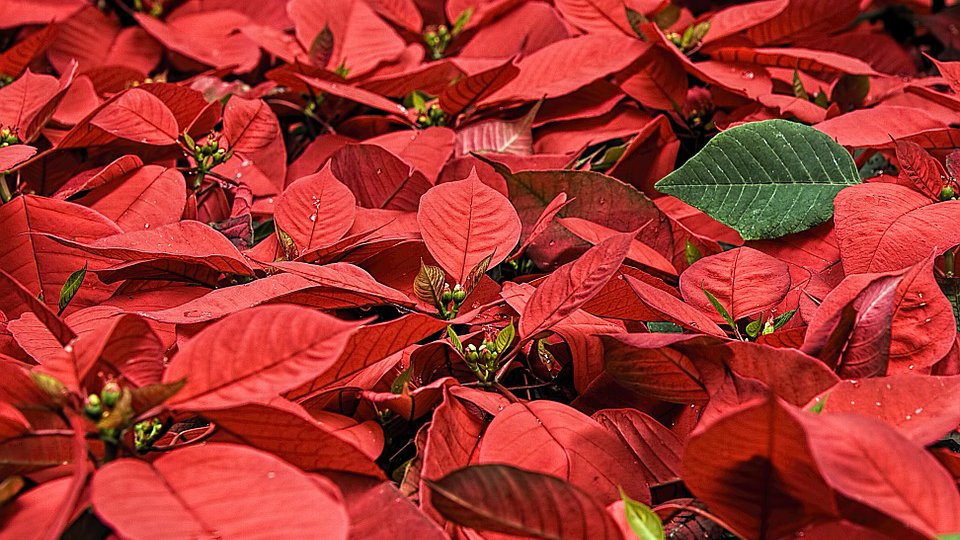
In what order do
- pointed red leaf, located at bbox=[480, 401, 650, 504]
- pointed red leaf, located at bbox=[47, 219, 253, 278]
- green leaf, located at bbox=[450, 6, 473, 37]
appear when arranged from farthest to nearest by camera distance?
1. green leaf, located at bbox=[450, 6, 473, 37]
2. pointed red leaf, located at bbox=[47, 219, 253, 278]
3. pointed red leaf, located at bbox=[480, 401, 650, 504]

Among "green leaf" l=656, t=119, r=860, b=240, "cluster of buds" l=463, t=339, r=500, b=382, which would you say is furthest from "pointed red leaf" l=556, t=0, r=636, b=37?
"cluster of buds" l=463, t=339, r=500, b=382

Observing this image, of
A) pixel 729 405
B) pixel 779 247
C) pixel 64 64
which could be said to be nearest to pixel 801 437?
pixel 729 405

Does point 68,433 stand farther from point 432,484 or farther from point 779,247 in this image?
point 779,247

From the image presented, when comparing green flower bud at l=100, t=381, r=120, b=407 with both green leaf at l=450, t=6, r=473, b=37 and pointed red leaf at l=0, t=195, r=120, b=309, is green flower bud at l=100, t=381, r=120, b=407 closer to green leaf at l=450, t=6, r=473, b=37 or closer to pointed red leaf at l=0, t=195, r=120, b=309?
pointed red leaf at l=0, t=195, r=120, b=309

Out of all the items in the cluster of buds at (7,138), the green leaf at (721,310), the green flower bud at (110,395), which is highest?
the cluster of buds at (7,138)

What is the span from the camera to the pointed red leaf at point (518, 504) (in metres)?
0.36

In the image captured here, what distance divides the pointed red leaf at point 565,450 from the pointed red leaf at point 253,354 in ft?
0.33

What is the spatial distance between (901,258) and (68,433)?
47cm

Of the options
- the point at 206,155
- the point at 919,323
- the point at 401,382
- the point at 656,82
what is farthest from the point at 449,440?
the point at 656,82

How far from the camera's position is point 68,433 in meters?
0.39

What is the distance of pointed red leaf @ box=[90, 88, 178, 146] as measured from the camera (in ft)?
2.25

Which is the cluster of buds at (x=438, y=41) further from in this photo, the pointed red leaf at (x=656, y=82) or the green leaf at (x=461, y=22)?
the pointed red leaf at (x=656, y=82)

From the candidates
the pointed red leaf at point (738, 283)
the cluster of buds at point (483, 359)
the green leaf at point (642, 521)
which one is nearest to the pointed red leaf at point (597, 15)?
the pointed red leaf at point (738, 283)

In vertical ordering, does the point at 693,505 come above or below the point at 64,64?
below
